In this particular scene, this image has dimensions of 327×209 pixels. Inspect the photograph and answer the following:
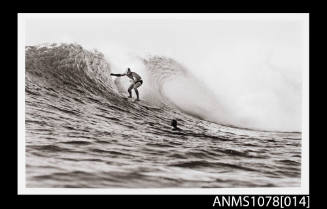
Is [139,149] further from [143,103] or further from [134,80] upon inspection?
[134,80]

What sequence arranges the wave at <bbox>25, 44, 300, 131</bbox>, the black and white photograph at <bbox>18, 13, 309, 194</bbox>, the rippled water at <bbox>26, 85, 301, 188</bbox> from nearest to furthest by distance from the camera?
the rippled water at <bbox>26, 85, 301, 188</bbox> → the black and white photograph at <bbox>18, 13, 309, 194</bbox> → the wave at <bbox>25, 44, 300, 131</bbox>

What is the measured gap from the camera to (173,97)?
15.1ft

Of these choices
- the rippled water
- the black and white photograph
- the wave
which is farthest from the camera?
the wave

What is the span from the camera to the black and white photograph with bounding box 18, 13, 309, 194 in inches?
160

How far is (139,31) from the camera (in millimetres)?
4301

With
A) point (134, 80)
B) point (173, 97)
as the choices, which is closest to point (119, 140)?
point (134, 80)

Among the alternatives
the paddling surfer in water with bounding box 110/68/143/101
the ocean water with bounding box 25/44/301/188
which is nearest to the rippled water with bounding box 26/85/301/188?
the ocean water with bounding box 25/44/301/188

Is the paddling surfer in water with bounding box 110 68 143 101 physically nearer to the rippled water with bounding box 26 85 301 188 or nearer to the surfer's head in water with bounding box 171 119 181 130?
the rippled water with bounding box 26 85 301 188

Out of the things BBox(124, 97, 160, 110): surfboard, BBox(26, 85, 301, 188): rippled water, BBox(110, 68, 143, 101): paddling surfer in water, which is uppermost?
BBox(110, 68, 143, 101): paddling surfer in water

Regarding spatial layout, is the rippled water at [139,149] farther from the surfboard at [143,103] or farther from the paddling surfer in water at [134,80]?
the paddling surfer in water at [134,80]

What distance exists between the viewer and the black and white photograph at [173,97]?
407 cm

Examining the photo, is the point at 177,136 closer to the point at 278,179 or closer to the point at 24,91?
the point at 278,179

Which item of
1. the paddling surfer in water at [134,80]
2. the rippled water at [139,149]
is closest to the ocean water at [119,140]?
the rippled water at [139,149]

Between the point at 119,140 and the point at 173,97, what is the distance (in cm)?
77
